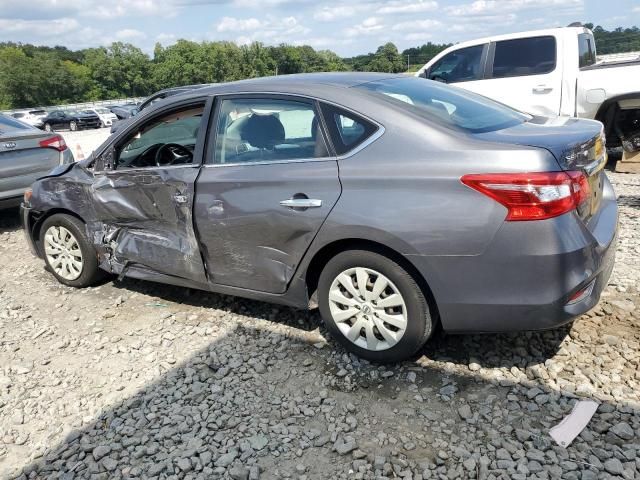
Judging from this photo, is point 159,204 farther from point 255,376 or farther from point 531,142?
point 531,142

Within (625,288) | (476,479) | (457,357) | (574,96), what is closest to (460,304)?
(457,357)

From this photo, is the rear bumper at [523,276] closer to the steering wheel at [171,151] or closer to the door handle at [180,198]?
the door handle at [180,198]

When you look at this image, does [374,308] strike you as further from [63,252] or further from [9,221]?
[9,221]

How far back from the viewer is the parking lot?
2.55m

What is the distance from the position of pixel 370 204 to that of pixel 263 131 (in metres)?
1.01

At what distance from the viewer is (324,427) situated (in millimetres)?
2814

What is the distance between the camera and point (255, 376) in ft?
10.8

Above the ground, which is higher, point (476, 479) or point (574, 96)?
point (574, 96)

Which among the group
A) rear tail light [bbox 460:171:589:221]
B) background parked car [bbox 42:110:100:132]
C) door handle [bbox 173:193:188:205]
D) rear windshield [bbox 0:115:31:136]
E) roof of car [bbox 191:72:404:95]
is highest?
roof of car [bbox 191:72:404:95]

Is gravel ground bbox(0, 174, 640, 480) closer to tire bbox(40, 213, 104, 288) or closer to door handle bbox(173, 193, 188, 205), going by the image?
tire bbox(40, 213, 104, 288)

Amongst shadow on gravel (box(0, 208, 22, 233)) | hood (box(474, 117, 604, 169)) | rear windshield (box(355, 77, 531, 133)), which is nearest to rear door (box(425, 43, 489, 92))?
rear windshield (box(355, 77, 531, 133))

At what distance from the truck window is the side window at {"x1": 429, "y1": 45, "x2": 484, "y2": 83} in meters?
1.38

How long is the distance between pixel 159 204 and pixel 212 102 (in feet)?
2.71

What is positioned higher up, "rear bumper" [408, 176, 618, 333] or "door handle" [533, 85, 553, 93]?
"door handle" [533, 85, 553, 93]
